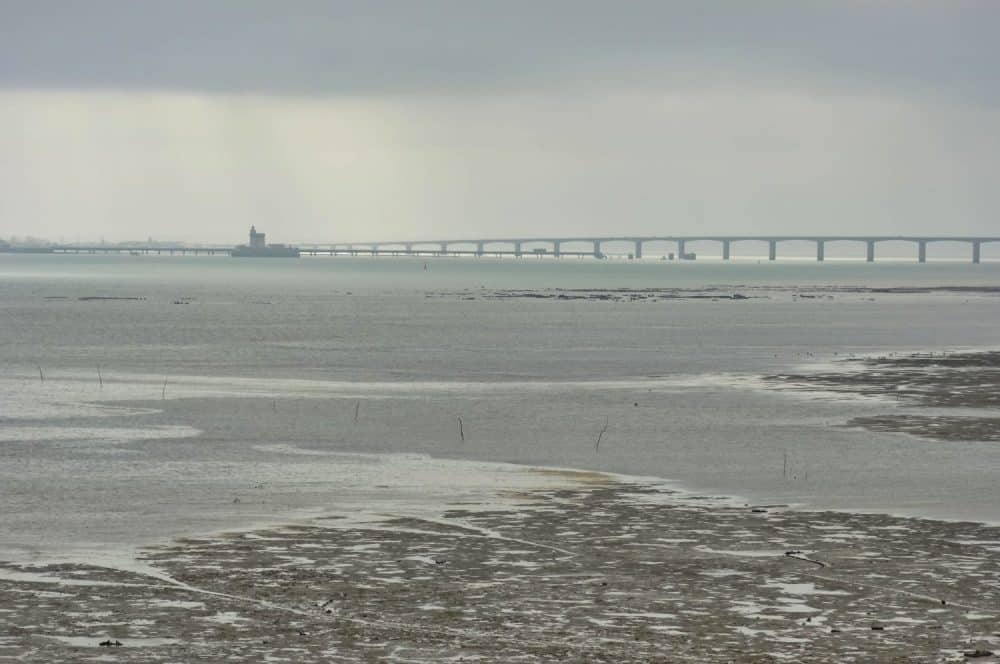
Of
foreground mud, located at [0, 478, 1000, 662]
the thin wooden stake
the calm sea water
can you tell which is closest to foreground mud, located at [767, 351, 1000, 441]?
the calm sea water

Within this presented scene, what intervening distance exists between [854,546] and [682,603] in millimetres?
5484

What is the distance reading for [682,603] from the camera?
21.3 meters

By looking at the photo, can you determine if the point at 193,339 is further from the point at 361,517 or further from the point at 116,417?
the point at 361,517

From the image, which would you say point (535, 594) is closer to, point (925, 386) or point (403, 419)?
point (403, 419)

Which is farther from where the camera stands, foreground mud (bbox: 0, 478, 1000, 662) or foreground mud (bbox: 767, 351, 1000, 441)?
foreground mud (bbox: 767, 351, 1000, 441)

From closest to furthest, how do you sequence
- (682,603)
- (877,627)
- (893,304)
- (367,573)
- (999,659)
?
1. (999,659)
2. (877,627)
3. (682,603)
4. (367,573)
5. (893,304)

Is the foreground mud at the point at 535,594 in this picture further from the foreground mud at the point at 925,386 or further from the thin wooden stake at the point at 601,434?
the foreground mud at the point at 925,386

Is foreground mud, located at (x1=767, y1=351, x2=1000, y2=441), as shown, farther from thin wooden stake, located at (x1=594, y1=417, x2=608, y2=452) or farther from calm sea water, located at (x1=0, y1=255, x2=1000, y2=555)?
thin wooden stake, located at (x1=594, y1=417, x2=608, y2=452)

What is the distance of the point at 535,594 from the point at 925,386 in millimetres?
38816

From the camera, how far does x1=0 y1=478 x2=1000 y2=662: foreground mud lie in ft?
62.0

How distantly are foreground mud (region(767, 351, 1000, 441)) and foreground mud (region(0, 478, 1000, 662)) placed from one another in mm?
16480

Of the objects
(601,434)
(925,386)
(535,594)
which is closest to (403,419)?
(601,434)

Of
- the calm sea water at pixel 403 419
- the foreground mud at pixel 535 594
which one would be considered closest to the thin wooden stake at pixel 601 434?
the calm sea water at pixel 403 419

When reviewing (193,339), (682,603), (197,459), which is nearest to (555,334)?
(193,339)
